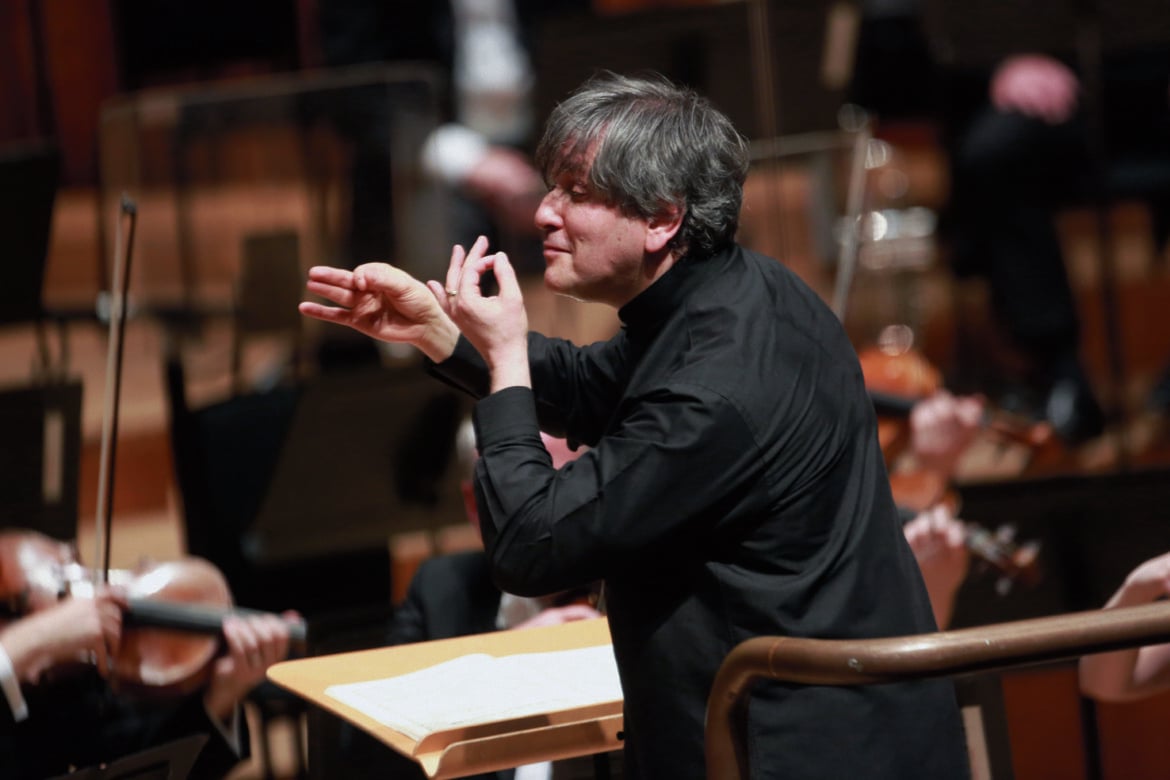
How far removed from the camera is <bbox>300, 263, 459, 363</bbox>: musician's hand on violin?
169cm

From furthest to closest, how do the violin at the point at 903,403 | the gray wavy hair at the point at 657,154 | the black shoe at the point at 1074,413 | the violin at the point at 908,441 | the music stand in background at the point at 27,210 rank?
the black shoe at the point at 1074,413 < the violin at the point at 903,403 < the music stand in background at the point at 27,210 < the violin at the point at 908,441 < the gray wavy hair at the point at 657,154

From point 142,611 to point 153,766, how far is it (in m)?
0.69

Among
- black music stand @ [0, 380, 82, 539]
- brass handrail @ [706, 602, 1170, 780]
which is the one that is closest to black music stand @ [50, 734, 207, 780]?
brass handrail @ [706, 602, 1170, 780]

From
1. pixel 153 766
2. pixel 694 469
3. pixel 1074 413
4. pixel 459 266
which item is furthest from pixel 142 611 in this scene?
pixel 1074 413

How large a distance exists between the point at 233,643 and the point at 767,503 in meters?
1.18

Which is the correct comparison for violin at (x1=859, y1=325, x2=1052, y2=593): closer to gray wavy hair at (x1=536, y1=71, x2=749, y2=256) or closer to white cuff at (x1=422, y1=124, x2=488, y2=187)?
gray wavy hair at (x1=536, y1=71, x2=749, y2=256)

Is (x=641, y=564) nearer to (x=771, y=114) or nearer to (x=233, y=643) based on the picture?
(x=233, y=643)

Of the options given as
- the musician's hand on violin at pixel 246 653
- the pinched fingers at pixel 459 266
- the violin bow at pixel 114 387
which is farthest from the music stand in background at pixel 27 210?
the pinched fingers at pixel 459 266

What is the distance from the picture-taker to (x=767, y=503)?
4.95ft

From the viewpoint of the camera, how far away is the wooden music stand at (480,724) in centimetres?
151

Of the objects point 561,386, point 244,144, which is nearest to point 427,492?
point 244,144

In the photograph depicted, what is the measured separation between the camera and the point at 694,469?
1462 millimetres

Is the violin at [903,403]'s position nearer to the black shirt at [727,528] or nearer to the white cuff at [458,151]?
the white cuff at [458,151]

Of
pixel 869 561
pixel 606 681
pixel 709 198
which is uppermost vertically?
pixel 709 198
